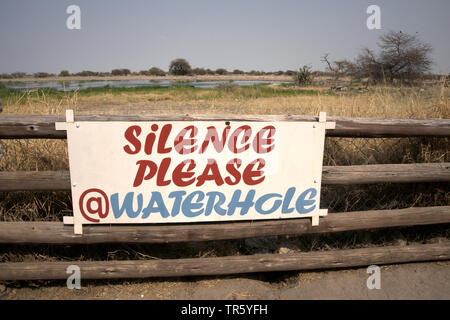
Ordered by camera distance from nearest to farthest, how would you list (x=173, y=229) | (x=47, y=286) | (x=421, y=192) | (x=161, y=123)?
(x=161, y=123), (x=173, y=229), (x=47, y=286), (x=421, y=192)

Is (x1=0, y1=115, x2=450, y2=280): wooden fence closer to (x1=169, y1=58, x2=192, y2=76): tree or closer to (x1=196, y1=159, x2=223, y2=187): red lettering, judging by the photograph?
(x1=196, y1=159, x2=223, y2=187): red lettering

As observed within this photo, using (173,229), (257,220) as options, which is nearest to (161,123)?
(173,229)

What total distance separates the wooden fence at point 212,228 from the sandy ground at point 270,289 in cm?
15

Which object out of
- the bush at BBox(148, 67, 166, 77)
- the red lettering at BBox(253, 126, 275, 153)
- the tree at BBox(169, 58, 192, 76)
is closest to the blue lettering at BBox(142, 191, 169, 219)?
the red lettering at BBox(253, 126, 275, 153)

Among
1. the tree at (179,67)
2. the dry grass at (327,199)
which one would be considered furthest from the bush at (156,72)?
the dry grass at (327,199)

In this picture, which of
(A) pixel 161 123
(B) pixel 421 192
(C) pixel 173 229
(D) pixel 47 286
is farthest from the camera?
(B) pixel 421 192

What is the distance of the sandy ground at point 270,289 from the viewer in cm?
269

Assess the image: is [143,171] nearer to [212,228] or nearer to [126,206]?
[126,206]

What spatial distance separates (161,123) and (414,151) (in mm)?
2838

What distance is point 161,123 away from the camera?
2438 millimetres

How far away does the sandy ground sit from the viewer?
2.69 m
